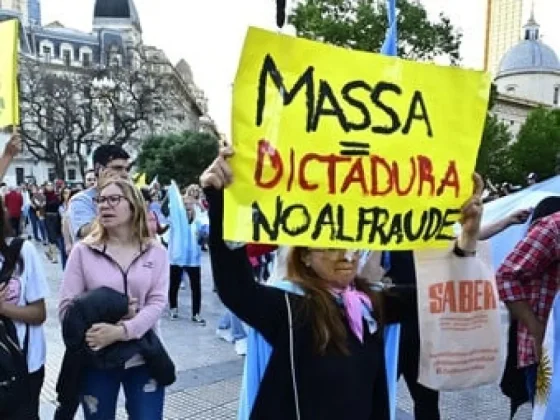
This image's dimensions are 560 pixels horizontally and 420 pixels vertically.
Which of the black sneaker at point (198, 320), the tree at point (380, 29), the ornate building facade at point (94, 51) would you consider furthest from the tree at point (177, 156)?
the black sneaker at point (198, 320)

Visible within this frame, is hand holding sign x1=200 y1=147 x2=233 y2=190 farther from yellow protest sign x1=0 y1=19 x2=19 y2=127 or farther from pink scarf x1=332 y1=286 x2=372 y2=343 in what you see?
yellow protest sign x1=0 y1=19 x2=19 y2=127

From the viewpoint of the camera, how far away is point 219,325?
743 cm

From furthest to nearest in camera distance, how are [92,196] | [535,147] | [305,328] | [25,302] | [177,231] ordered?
1. [535,147]
2. [177,231]
3. [92,196]
4. [25,302]
5. [305,328]

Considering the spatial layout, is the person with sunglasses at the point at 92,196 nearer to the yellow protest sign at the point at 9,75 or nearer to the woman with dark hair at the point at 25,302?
the yellow protest sign at the point at 9,75

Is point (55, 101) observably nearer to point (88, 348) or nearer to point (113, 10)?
point (88, 348)

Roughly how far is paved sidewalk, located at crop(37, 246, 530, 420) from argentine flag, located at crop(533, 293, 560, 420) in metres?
2.51

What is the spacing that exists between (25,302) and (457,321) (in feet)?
5.74

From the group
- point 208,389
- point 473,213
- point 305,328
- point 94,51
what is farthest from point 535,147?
point 305,328

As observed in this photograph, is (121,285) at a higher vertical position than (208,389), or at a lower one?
higher

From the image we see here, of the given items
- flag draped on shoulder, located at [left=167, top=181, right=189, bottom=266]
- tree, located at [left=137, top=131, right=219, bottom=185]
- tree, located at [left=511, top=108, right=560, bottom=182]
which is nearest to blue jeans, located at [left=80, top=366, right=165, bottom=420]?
flag draped on shoulder, located at [left=167, top=181, right=189, bottom=266]

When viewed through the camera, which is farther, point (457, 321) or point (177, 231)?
point (177, 231)

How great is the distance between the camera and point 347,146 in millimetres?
2217

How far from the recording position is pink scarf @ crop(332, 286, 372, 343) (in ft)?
7.13

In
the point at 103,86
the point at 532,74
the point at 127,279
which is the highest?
the point at 532,74
